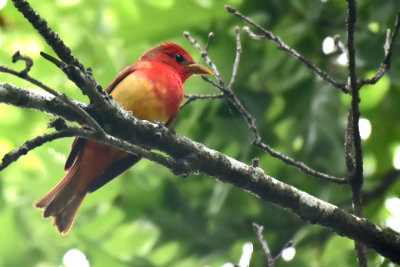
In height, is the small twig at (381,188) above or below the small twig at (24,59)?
above

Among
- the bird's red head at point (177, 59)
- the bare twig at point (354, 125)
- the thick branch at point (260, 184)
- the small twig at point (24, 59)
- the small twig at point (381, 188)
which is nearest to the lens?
the small twig at point (24, 59)

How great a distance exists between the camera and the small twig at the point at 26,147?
2406 mm

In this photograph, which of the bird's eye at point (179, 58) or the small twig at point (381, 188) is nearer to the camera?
the bird's eye at point (179, 58)

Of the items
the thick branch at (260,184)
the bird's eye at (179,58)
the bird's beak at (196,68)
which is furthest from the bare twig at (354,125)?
the bird's eye at (179,58)

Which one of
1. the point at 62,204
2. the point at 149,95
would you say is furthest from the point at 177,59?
the point at 62,204

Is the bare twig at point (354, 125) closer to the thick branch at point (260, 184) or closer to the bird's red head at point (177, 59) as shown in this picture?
the thick branch at point (260, 184)

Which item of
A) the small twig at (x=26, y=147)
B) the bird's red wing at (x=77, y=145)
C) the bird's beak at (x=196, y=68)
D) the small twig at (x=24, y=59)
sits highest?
the bird's beak at (x=196, y=68)

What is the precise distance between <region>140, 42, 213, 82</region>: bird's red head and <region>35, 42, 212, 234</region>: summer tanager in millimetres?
264

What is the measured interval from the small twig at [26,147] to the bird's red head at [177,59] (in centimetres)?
241

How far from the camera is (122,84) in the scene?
416 cm

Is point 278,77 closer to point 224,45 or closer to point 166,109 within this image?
point 224,45

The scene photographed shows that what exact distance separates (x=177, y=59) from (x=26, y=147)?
264 cm

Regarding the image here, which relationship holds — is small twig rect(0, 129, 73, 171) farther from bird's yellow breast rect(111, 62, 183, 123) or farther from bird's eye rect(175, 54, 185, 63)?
bird's eye rect(175, 54, 185, 63)

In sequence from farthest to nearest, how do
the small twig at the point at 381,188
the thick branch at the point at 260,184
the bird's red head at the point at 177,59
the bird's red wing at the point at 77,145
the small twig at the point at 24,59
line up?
the small twig at the point at 381,188
the bird's red head at the point at 177,59
the bird's red wing at the point at 77,145
the thick branch at the point at 260,184
the small twig at the point at 24,59
